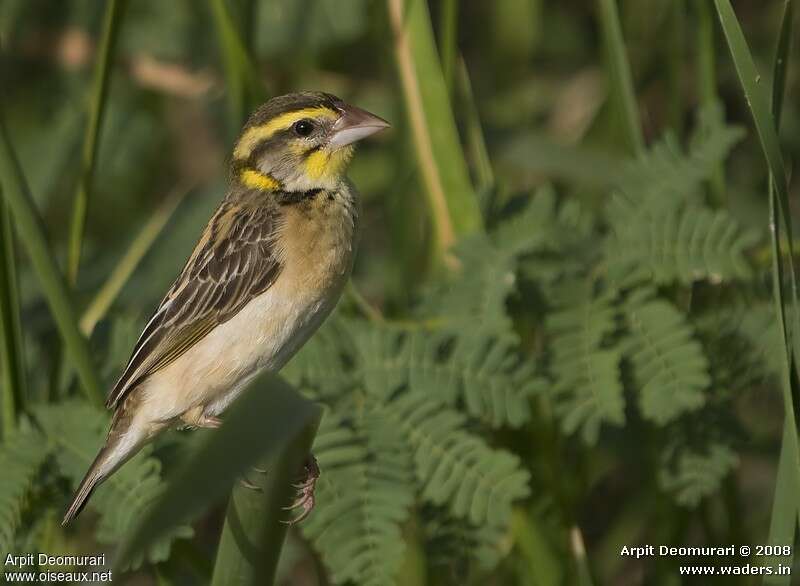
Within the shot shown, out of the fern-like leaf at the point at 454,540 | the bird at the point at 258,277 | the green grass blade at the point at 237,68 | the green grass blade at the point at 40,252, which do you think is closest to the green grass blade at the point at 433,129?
the bird at the point at 258,277

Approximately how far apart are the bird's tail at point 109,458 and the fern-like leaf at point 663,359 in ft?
4.30

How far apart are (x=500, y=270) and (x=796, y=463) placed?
1.27 metres

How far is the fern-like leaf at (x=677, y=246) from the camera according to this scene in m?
3.40

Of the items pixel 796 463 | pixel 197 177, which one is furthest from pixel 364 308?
pixel 197 177

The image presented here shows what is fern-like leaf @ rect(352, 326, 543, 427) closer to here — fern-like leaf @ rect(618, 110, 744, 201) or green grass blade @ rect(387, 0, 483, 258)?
green grass blade @ rect(387, 0, 483, 258)

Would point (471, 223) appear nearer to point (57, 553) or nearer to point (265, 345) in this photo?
point (265, 345)

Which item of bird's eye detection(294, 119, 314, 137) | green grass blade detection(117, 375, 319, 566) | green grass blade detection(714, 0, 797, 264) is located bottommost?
green grass blade detection(117, 375, 319, 566)

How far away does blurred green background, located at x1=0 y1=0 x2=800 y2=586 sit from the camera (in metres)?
3.44

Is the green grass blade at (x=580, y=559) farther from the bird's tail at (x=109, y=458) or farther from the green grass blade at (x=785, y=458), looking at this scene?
the bird's tail at (x=109, y=458)

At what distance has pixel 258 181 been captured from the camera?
3555mm

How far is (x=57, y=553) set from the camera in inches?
133

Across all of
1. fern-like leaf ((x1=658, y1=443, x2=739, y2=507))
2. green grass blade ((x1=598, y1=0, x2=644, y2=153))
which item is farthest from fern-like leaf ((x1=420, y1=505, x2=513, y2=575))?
green grass blade ((x1=598, y1=0, x2=644, y2=153))

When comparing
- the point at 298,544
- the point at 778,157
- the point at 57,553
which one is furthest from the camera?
the point at 298,544

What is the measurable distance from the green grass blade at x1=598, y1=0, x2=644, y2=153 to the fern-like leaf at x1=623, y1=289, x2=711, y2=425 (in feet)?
1.73
